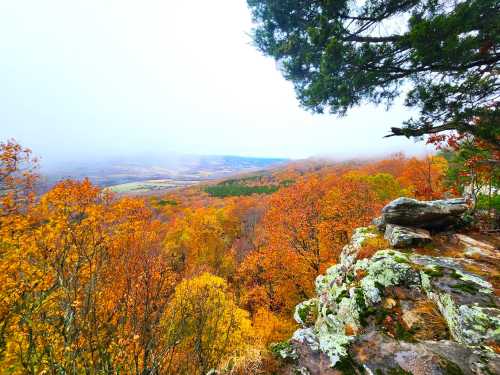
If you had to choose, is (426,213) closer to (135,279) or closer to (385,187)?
(135,279)

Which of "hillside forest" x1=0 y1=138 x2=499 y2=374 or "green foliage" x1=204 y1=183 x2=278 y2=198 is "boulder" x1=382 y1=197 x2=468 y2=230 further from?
"green foliage" x1=204 y1=183 x2=278 y2=198

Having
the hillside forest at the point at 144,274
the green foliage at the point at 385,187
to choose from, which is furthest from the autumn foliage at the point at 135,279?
the green foliage at the point at 385,187

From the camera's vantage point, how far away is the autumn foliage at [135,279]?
723cm

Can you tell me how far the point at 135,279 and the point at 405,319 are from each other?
32.6 ft

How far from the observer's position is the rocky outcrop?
459cm

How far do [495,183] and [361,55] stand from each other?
10277 millimetres

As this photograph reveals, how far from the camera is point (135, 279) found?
10.1 meters

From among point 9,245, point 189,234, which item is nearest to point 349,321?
point 9,245

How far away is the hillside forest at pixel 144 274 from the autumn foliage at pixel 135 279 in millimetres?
93

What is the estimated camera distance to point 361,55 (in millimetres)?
9023

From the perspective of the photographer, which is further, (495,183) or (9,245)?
(9,245)

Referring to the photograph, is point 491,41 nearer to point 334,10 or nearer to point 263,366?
point 334,10

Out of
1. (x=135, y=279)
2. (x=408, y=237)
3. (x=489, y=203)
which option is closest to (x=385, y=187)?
(x=489, y=203)

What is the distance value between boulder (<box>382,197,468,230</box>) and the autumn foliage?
848 centimetres
